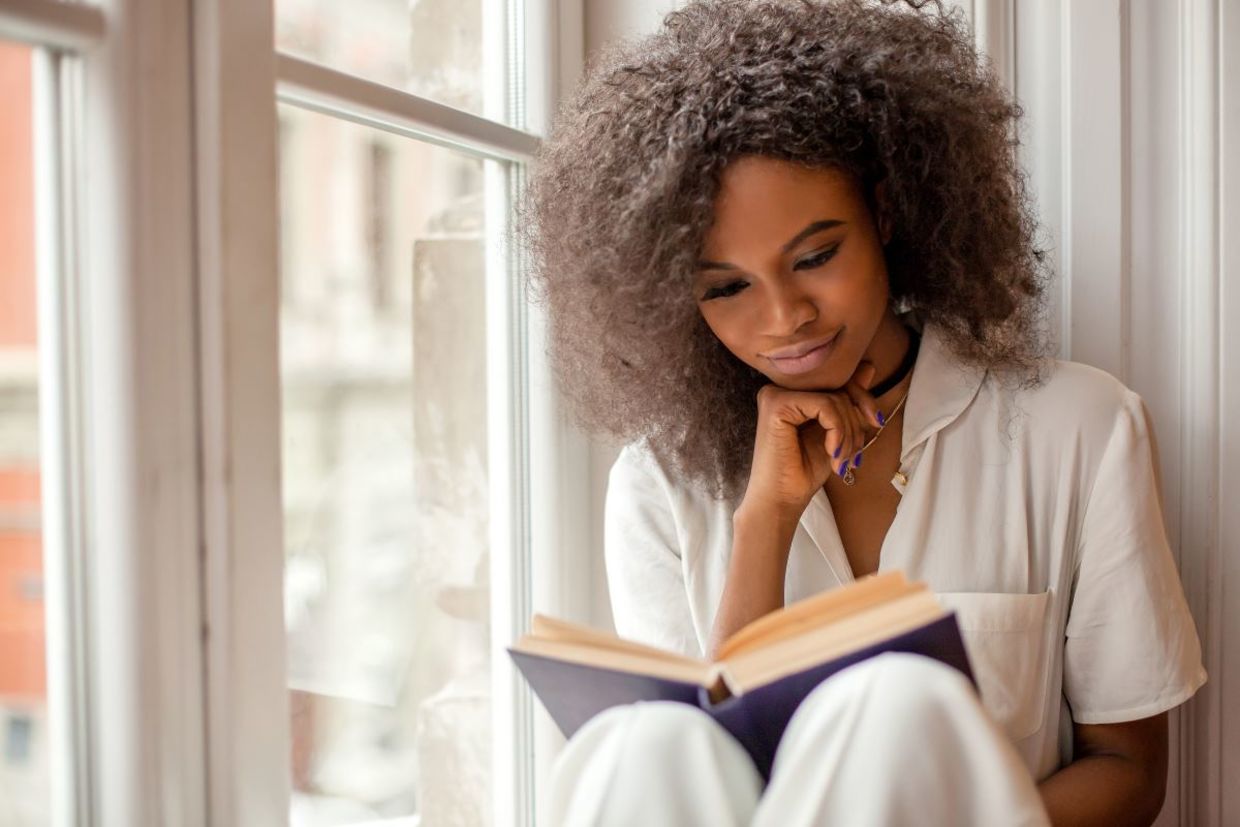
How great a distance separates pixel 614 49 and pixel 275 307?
561 millimetres

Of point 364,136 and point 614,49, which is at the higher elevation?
point 614,49

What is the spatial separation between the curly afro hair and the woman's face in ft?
0.08

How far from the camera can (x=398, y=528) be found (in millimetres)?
1295

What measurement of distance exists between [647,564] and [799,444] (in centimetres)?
24

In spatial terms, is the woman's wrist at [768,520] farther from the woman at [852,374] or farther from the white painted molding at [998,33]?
the white painted molding at [998,33]

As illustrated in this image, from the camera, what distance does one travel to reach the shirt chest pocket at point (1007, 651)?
3.89ft

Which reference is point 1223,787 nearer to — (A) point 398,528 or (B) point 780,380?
(B) point 780,380

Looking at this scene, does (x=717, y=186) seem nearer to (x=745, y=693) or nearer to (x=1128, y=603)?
(x=745, y=693)

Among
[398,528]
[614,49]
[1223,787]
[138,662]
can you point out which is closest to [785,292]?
[614,49]

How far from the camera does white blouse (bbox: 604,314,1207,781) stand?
1.16 m

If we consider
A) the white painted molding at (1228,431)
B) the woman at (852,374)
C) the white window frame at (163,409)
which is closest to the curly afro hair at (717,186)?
the woman at (852,374)

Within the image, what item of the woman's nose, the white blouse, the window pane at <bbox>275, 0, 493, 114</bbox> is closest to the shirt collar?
the white blouse

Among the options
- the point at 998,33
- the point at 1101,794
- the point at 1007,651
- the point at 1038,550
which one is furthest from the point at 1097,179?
the point at 1101,794

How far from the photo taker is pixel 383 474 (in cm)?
126
